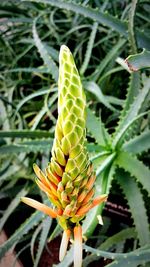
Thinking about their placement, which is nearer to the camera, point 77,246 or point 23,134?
point 77,246

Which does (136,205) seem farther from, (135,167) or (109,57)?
(109,57)

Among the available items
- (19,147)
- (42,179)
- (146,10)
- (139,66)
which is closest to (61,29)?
(146,10)

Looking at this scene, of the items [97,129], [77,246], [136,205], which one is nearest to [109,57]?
[97,129]

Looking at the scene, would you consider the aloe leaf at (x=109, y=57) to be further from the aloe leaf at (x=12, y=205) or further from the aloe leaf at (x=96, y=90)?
the aloe leaf at (x=12, y=205)

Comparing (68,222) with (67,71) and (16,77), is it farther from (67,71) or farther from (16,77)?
(16,77)

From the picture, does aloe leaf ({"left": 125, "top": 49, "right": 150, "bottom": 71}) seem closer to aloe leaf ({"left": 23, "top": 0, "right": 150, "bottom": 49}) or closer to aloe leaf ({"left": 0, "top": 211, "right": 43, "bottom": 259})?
aloe leaf ({"left": 23, "top": 0, "right": 150, "bottom": 49})

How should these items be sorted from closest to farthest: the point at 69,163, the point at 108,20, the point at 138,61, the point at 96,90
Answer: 1. the point at 69,163
2. the point at 138,61
3. the point at 108,20
4. the point at 96,90

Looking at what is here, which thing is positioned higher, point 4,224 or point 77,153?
point 4,224

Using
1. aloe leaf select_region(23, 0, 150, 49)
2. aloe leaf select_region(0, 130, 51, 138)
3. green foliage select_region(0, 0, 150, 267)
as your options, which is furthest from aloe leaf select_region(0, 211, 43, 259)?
aloe leaf select_region(23, 0, 150, 49)
